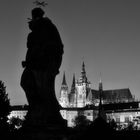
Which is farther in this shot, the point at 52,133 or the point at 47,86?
the point at 47,86

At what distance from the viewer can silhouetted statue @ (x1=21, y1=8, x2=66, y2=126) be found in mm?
14687

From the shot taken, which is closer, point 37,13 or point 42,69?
point 42,69

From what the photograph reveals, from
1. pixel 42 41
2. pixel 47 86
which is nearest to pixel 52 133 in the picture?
pixel 47 86

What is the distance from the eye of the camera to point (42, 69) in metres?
15.1

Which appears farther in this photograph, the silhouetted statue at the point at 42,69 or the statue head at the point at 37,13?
the statue head at the point at 37,13

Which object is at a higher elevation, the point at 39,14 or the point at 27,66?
the point at 39,14

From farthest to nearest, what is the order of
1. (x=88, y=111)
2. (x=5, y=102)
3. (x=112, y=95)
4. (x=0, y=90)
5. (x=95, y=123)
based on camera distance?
(x=112, y=95)
(x=88, y=111)
(x=0, y=90)
(x=5, y=102)
(x=95, y=123)

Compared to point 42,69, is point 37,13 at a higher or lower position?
higher

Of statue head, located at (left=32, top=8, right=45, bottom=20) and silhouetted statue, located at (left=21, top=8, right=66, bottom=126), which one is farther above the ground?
statue head, located at (left=32, top=8, right=45, bottom=20)

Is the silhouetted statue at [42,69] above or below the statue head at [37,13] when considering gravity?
below

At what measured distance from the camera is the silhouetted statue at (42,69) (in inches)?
578

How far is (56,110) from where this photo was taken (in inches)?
585

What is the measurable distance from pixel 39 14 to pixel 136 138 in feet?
25.4

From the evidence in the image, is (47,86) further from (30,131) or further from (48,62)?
(30,131)
